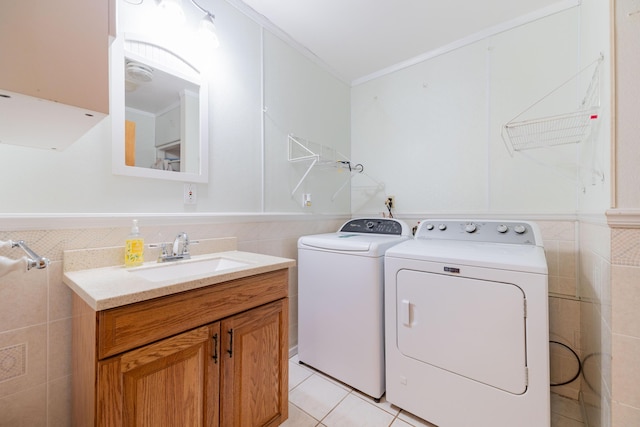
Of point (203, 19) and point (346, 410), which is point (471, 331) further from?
point (203, 19)

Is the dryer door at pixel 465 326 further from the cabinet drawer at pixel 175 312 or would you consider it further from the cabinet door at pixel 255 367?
the cabinet drawer at pixel 175 312

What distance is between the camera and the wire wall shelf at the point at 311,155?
2.15 m

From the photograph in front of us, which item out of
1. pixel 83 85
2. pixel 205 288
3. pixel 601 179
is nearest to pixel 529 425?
pixel 601 179

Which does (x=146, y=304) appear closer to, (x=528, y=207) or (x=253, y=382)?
(x=253, y=382)

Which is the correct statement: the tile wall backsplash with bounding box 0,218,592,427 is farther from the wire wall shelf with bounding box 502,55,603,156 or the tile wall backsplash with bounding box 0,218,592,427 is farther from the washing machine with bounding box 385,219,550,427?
the wire wall shelf with bounding box 502,55,603,156

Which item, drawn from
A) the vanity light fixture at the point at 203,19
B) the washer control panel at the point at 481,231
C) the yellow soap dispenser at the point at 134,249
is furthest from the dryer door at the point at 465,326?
the vanity light fixture at the point at 203,19

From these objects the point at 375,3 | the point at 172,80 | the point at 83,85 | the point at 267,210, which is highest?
the point at 375,3

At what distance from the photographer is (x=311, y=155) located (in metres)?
2.27

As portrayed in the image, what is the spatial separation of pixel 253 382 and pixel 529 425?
1.25 m

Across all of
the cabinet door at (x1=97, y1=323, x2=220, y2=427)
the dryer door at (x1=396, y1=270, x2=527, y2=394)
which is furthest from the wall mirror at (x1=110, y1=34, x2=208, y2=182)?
the dryer door at (x1=396, y1=270, x2=527, y2=394)

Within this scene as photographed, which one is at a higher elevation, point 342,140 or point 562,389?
point 342,140

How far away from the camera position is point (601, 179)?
43.9 inches

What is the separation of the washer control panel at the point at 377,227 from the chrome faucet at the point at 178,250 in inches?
52.7

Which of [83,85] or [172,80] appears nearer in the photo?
[83,85]
